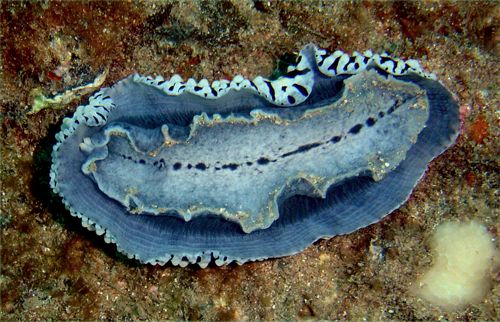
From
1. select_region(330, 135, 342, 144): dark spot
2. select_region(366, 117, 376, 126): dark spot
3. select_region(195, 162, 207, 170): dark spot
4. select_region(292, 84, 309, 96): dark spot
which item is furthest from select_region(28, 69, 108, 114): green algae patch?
select_region(366, 117, 376, 126): dark spot

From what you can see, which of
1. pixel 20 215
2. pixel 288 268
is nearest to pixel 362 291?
pixel 288 268

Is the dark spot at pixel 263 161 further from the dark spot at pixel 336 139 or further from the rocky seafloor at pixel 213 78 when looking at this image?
the rocky seafloor at pixel 213 78

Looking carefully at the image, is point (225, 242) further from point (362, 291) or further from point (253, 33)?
point (253, 33)

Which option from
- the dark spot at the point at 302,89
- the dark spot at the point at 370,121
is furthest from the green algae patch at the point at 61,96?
the dark spot at the point at 370,121

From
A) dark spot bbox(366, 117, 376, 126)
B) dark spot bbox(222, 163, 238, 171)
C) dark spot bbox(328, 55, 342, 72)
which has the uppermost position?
A: dark spot bbox(328, 55, 342, 72)

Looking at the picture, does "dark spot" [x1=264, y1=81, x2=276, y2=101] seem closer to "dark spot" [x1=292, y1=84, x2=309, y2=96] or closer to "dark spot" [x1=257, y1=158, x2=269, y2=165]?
"dark spot" [x1=292, y1=84, x2=309, y2=96]

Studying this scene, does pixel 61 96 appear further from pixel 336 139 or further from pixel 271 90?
pixel 336 139
